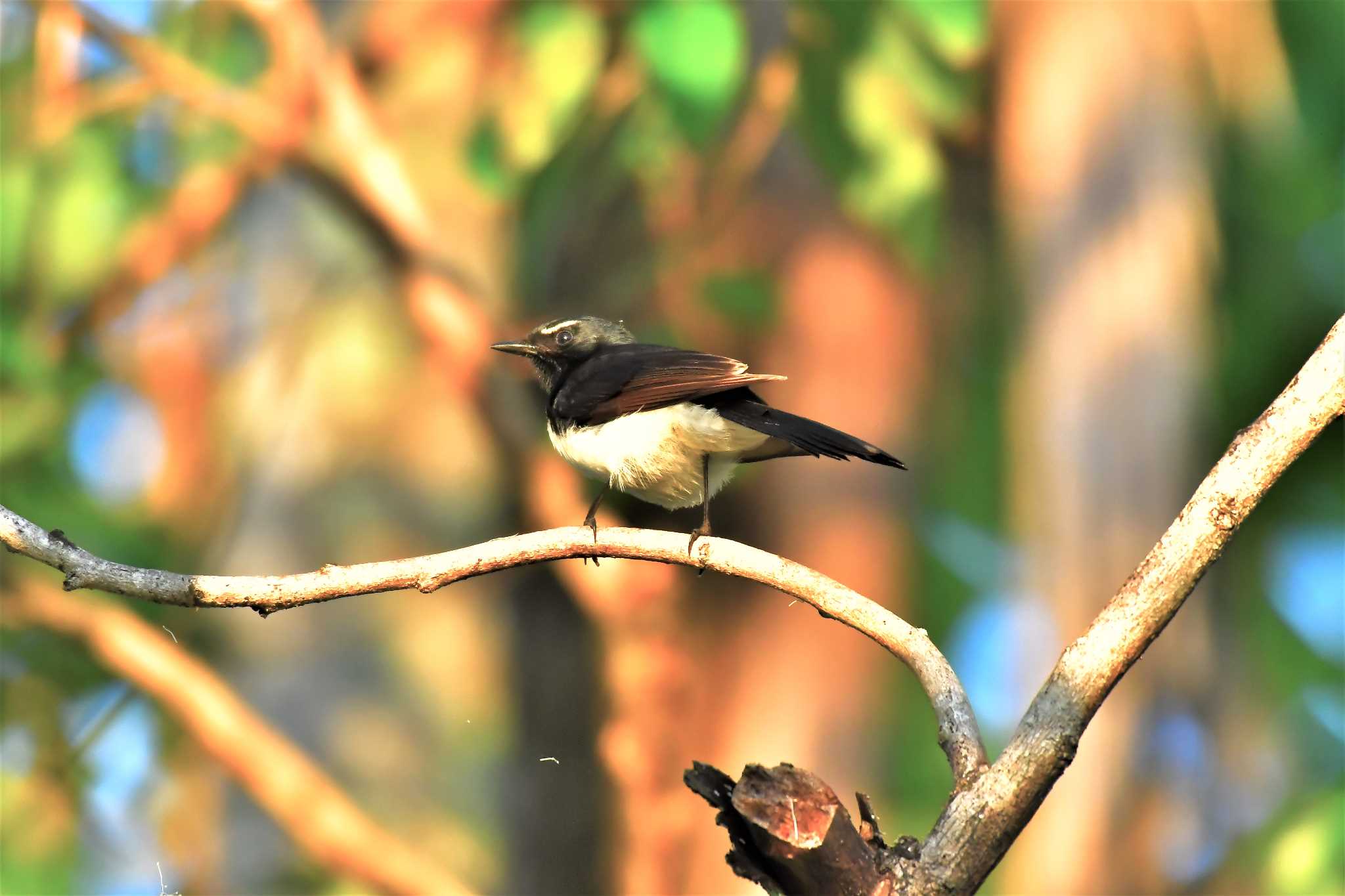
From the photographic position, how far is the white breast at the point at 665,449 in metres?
3.68

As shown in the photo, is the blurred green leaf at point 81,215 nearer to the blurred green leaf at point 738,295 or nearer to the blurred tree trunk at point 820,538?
the blurred green leaf at point 738,295

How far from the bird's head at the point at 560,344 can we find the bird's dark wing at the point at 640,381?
0.38 metres

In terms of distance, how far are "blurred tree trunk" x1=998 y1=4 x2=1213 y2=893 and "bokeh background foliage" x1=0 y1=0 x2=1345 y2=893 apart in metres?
0.03

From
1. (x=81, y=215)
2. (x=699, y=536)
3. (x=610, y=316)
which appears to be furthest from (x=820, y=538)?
(x=699, y=536)

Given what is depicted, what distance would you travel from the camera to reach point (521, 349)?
15.7 ft

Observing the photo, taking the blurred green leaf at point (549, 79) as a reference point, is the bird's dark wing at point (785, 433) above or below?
below

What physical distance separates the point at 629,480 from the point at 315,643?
203 inches

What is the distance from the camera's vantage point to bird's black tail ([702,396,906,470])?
113 inches

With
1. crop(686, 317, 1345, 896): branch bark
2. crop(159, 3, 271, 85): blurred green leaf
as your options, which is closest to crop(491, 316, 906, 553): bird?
crop(686, 317, 1345, 896): branch bark

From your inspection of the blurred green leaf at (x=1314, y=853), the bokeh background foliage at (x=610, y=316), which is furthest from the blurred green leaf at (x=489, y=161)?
the blurred green leaf at (x=1314, y=853)

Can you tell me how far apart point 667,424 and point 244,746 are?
130 inches

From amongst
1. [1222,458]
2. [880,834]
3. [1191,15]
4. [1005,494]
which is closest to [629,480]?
[880,834]

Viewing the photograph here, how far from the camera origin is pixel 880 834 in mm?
2539

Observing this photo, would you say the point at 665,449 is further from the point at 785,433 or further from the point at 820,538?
the point at 820,538
